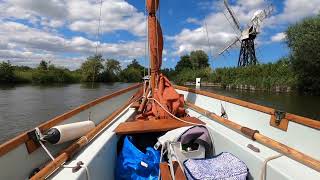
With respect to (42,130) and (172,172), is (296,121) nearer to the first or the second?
(172,172)

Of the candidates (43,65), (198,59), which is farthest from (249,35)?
(43,65)

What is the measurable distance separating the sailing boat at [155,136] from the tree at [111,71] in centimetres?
7414

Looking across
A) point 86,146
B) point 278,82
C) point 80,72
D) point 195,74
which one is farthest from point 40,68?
point 86,146

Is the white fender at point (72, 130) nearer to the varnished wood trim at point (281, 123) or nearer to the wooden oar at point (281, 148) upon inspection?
the wooden oar at point (281, 148)

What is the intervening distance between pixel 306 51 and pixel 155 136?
26398mm

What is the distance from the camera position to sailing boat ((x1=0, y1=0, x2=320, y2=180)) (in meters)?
1.99

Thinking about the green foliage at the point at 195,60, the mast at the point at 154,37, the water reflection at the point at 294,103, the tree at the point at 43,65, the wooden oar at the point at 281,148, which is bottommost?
the water reflection at the point at 294,103

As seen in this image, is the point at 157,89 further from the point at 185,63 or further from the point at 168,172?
the point at 185,63

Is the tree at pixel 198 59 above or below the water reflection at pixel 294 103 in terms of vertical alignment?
above

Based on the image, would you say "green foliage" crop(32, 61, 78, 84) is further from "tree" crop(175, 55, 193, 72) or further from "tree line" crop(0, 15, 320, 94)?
"tree" crop(175, 55, 193, 72)

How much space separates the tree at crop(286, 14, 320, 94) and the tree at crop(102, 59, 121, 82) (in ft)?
179

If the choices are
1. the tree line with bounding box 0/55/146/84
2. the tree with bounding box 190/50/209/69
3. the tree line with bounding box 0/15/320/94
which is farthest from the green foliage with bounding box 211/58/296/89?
the tree with bounding box 190/50/209/69

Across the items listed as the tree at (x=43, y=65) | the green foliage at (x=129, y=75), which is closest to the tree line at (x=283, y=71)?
the tree at (x=43, y=65)

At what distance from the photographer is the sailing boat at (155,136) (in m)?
1.99
